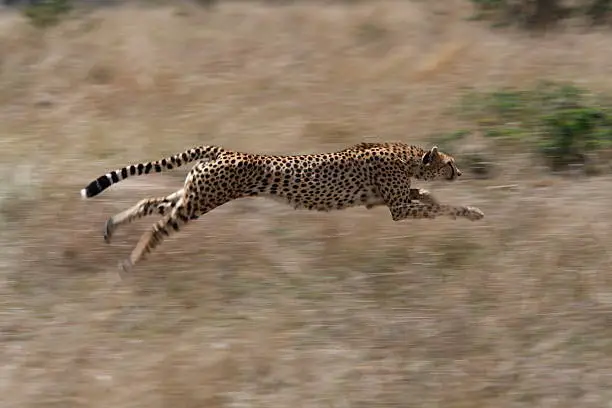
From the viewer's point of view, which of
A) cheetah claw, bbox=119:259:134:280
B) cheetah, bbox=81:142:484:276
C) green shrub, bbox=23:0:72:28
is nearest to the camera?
cheetah claw, bbox=119:259:134:280

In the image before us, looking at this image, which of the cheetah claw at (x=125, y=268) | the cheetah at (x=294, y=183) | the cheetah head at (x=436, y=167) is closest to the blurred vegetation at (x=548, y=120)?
the cheetah head at (x=436, y=167)

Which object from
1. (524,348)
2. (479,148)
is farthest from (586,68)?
(524,348)

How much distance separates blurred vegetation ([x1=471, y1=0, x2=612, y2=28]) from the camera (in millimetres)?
13721

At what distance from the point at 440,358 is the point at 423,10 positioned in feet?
32.7

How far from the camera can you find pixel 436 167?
7453mm

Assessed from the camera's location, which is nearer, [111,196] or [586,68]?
[111,196]

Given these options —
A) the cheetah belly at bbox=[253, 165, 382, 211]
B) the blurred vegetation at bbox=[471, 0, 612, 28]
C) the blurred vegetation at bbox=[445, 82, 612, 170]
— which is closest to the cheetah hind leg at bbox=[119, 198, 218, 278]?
the cheetah belly at bbox=[253, 165, 382, 211]

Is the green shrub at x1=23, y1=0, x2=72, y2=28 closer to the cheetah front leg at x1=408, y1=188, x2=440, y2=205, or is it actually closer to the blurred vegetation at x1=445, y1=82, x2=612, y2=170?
the blurred vegetation at x1=445, y1=82, x2=612, y2=170

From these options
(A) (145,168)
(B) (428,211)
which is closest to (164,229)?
(A) (145,168)

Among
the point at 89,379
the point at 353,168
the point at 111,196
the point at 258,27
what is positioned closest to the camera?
the point at 89,379

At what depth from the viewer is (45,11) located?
14766 millimetres

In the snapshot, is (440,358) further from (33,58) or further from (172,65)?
(33,58)

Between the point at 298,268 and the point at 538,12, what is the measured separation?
26.8 ft

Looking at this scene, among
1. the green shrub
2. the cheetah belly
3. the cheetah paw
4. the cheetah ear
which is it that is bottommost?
the cheetah paw
